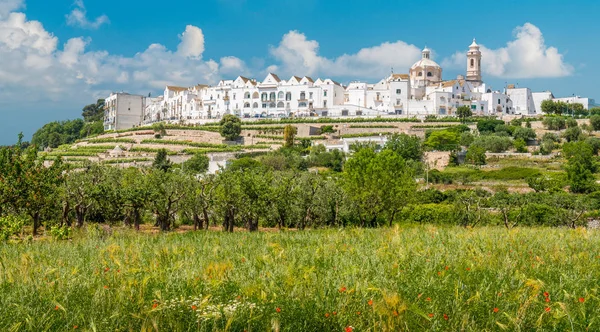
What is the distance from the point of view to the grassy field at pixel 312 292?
550 centimetres

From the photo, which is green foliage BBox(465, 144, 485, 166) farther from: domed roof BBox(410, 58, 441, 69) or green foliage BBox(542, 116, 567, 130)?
domed roof BBox(410, 58, 441, 69)

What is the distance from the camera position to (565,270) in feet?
26.3

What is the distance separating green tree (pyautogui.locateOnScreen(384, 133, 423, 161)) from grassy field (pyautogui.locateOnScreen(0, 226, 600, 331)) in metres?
48.3

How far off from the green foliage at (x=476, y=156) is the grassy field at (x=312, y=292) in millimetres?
46540

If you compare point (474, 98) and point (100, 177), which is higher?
point (474, 98)

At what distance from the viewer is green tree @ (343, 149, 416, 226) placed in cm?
2797

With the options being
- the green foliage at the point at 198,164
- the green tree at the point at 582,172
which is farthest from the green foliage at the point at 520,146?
the green foliage at the point at 198,164

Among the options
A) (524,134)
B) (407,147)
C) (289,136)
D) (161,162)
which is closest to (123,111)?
(289,136)

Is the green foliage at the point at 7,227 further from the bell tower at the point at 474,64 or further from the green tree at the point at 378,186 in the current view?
the bell tower at the point at 474,64

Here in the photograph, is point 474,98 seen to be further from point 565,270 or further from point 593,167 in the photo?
point 565,270

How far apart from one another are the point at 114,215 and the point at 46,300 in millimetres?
20926

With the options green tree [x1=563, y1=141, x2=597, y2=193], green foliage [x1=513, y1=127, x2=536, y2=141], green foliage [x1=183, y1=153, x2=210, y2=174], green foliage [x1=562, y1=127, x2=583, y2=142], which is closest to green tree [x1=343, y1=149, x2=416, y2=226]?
green tree [x1=563, y1=141, x2=597, y2=193]

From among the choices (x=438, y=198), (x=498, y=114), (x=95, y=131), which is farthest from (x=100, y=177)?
(x=95, y=131)

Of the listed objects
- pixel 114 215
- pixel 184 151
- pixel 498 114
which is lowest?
pixel 114 215
